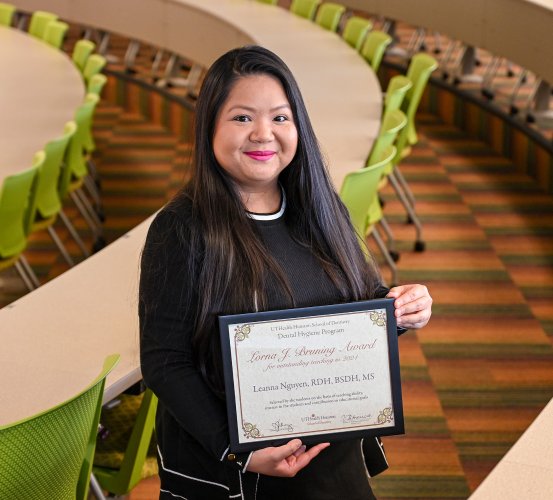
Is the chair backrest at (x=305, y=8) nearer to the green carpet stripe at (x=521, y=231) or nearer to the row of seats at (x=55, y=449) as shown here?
the green carpet stripe at (x=521, y=231)

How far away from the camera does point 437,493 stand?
143 inches

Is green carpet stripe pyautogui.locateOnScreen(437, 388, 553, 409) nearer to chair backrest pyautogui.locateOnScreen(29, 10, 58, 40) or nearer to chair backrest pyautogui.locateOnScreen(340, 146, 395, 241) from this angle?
chair backrest pyautogui.locateOnScreen(340, 146, 395, 241)

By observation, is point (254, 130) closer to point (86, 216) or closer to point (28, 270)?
point (28, 270)

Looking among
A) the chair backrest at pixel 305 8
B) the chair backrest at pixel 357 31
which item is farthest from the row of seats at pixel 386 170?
the chair backrest at pixel 305 8

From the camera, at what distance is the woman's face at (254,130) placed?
6.69 ft

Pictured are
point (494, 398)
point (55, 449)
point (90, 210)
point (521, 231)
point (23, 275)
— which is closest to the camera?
point (55, 449)

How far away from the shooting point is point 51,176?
497cm

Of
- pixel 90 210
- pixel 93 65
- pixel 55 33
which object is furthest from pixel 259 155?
pixel 55 33

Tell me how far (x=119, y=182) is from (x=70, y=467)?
4867 mm

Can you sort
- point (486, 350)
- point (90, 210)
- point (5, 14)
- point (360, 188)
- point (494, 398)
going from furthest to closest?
point (5, 14), point (90, 210), point (486, 350), point (494, 398), point (360, 188)

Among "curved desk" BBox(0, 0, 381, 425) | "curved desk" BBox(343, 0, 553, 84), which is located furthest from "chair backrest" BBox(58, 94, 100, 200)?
"curved desk" BBox(343, 0, 553, 84)

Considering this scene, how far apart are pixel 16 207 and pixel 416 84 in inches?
87.0

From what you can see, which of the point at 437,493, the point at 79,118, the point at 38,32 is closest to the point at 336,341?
the point at 437,493

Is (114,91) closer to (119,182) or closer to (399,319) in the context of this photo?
(119,182)
